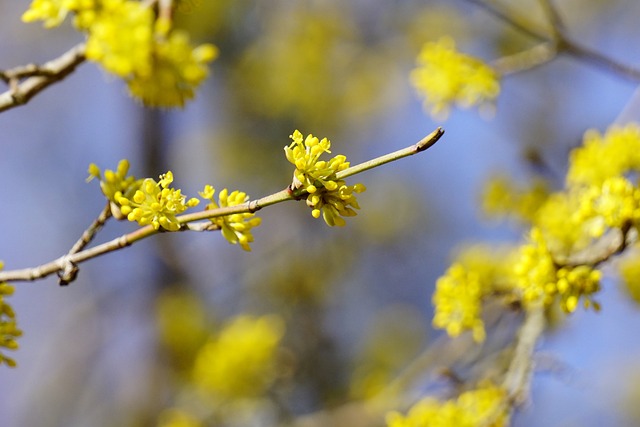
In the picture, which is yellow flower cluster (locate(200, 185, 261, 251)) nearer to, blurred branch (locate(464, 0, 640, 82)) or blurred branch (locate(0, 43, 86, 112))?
blurred branch (locate(0, 43, 86, 112))

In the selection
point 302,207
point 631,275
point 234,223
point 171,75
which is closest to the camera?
point 234,223

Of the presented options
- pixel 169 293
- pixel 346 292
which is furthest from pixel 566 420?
pixel 169 293

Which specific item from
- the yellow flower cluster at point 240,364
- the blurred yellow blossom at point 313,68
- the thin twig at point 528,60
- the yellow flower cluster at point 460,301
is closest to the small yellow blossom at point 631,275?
the yellow flower cluster at point 460,301

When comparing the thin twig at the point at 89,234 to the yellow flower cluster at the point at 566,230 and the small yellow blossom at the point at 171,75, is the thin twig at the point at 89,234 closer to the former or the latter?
the small yellow blossom at the point at 171,75

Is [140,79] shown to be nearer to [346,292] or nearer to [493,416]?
[493,416]

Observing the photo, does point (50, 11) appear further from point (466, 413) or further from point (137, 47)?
point (466, 413)

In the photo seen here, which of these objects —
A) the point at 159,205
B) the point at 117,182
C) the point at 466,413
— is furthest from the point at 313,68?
the point at 159,205
